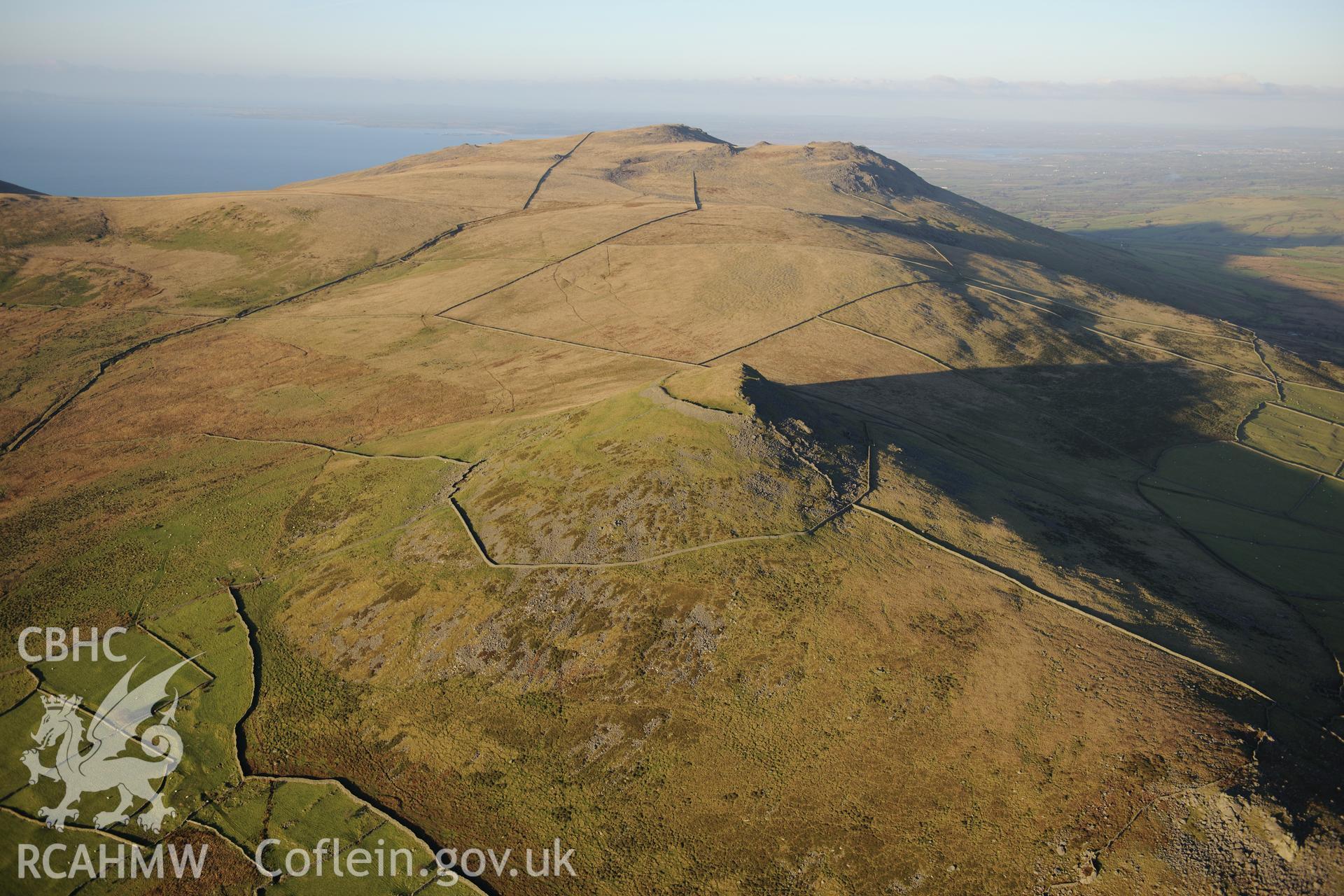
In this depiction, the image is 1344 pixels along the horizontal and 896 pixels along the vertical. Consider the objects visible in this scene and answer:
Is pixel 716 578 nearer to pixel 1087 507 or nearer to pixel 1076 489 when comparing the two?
pixel 1087 507

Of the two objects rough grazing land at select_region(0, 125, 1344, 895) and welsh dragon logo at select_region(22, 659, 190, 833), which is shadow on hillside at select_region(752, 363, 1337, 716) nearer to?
rough grazing land at select_region(0, 125, 1344, 895)

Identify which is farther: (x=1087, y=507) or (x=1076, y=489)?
(x=1076, y=489)

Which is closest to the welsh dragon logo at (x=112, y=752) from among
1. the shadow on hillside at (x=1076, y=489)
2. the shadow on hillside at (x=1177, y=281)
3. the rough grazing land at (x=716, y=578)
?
the rough grazing land at (x=716, y=578)

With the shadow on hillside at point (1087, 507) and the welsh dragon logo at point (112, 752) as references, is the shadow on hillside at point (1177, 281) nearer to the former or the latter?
the shadow on hillside at point (1087, 507)

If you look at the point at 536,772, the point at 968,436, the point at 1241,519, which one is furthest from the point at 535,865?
the point at 1241,519

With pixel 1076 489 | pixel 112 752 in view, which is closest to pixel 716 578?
pixel 112 752

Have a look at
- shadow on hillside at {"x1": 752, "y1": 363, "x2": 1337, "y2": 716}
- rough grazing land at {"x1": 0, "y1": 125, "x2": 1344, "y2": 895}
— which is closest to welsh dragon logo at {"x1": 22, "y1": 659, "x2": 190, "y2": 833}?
rough grazing land at {"x1": 0, "y1": 125, "x2": 1344, "y2": 895}

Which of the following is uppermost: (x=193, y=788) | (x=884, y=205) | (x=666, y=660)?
(x=884, y=205)

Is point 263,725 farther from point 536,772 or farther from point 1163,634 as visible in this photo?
point 1163,634
